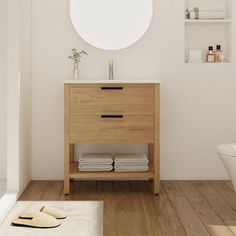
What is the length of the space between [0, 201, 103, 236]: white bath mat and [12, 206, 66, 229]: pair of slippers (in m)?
0.03

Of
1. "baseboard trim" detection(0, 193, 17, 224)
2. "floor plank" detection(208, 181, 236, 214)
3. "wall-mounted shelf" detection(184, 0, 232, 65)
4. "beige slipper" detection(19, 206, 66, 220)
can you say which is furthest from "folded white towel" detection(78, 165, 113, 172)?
"wall-mounted shelf" detection(184, 0, 232, 65)

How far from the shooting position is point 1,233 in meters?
2.73

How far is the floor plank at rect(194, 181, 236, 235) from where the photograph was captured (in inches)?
117

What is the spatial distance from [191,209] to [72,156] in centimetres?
125

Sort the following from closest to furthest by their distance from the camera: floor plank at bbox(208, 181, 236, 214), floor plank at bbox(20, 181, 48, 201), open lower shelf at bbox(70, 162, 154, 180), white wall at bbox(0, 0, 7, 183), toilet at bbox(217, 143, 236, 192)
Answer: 1. toilet at bbox(217, 143, 236, 192)
2. floor plank at bbox(208, 181, 236, 214)
3. floor plank at bbox(20, 181, 48, 201)
4. open lower shelf at bbox(70, 162, 154, 180)
5. white wall at bbox(0, 0, 7, 183)

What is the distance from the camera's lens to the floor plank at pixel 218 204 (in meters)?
2.97

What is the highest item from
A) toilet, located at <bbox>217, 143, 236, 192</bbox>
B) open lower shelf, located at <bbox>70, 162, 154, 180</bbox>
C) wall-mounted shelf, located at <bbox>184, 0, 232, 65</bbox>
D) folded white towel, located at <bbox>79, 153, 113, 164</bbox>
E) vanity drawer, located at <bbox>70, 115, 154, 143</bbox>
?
wall-mounted shelf, located at <bbox>184, 0, 232, 65</bbox>

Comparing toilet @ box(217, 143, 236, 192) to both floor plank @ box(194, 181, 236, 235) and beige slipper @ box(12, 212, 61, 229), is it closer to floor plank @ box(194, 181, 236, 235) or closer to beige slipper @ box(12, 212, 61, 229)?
floor plank @ box(194, 181, 236, 235)

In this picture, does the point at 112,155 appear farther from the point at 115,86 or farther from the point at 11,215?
the point at 11,215

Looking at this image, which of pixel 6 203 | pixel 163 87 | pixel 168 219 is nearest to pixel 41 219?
pixel 6 203

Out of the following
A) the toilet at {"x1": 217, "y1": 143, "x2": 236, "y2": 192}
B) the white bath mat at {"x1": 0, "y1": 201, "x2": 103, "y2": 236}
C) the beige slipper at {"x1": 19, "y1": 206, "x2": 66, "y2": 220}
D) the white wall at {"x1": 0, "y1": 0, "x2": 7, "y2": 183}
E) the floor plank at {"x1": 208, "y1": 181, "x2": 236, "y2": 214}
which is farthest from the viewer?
the white wall at {"x1": 0, "y1": 0, "x2": 7, "y2": 183}

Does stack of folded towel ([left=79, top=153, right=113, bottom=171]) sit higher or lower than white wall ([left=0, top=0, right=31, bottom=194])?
lower

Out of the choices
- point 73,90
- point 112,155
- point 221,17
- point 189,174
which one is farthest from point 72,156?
point 221,17

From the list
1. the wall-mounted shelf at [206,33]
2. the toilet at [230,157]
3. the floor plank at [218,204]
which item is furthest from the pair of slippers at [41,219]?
the wall-mounted shelf at [206,33]
